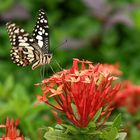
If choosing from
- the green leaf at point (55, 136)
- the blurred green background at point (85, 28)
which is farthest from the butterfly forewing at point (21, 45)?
the blurred green background at point (85, 28)

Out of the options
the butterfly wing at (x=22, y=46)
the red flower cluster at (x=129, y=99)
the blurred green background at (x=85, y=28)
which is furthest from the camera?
the blurred green background at (x=85, y=28)

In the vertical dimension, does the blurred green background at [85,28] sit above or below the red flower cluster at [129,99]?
above

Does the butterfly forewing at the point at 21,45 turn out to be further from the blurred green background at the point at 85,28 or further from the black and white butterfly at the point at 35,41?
the blurred green background at the point at 85,28

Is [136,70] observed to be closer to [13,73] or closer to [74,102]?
[13,73]

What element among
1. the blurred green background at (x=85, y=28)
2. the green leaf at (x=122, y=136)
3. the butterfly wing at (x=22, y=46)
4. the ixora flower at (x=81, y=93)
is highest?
the blurred green background at (x=85, y=28)

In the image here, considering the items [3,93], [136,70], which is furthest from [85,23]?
[3,93]

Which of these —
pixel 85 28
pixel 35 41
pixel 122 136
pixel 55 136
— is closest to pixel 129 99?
pixel 35 41

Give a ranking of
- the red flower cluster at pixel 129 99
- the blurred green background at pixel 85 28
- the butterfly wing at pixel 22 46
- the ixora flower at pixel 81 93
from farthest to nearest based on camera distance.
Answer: the blurred green background at pixel 85 28, the red flower cluster at pixel 129 99, the butterfly wing at pixel 22 46, the ixora flower at pixel 81 93

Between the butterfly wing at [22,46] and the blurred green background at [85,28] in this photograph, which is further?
the blurred green background at [85,28]

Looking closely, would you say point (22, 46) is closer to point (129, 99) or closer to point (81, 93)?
point (81, 93)
